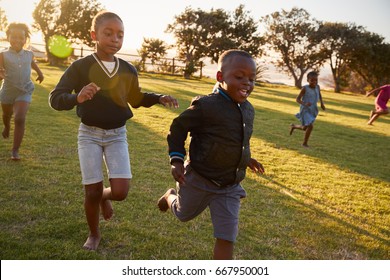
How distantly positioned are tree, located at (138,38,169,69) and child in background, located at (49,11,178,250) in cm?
3513

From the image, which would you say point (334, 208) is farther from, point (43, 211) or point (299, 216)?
point (43, 211)

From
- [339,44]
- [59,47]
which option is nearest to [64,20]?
[59,47]

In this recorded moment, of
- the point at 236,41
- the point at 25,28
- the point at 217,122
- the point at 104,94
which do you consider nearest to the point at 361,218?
the point at 217,122

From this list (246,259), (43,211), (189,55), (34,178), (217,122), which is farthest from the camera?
(189,55)

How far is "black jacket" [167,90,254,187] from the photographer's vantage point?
286 centimetres

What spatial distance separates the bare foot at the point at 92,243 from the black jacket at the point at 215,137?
46.3 inches

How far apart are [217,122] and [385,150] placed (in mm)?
8294

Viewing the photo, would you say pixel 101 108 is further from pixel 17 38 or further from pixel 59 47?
pixel 59 47

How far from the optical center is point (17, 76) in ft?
19.0

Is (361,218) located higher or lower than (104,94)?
lower

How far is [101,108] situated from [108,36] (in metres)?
0.61

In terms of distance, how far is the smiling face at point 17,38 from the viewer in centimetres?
557

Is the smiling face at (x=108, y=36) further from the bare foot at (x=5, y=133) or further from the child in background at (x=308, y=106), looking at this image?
the child in background at (x=308, y=106)

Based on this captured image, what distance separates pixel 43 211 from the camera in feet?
13.1
